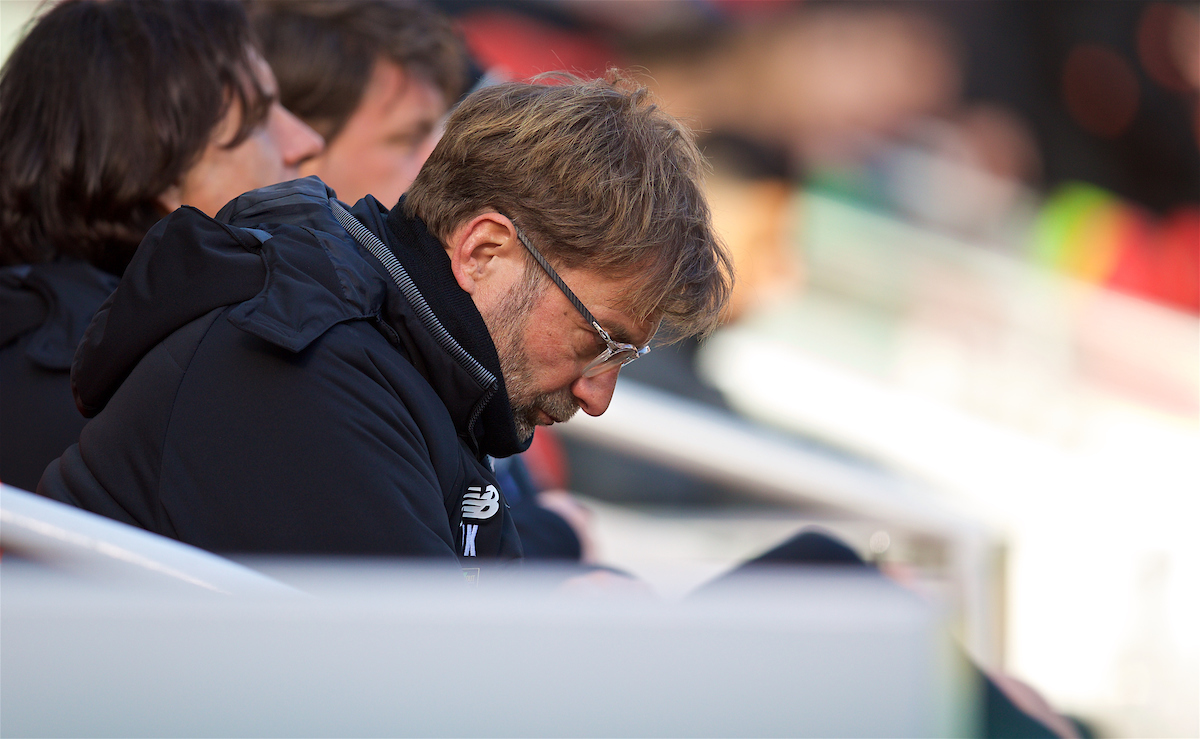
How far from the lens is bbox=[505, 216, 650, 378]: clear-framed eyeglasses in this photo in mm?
1458

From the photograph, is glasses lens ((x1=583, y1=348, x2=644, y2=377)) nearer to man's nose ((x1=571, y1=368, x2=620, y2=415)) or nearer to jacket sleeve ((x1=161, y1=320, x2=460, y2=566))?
man's nose ((x1=571, y1=368, x2=620, y2=415))

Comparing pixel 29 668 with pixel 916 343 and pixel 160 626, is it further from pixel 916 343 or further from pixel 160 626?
pixel 916 343

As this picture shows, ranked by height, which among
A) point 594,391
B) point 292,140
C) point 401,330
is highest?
point 292,140

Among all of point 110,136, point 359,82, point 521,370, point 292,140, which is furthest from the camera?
point 359,82

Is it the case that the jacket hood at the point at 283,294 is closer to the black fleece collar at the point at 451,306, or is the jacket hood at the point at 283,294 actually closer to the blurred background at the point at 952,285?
the black fleece collar at the point at 451,306

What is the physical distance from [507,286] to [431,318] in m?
0.13

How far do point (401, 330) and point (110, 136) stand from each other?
28.8 inches

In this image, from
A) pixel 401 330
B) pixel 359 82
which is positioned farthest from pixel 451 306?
pixel 359 82

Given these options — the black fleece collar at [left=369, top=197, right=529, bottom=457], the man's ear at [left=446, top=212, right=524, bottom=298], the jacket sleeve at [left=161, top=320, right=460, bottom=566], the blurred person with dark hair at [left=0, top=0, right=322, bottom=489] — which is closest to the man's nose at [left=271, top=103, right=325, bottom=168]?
the blurred person with dark hair at [left=0, top=0, right=322, bottom=489]

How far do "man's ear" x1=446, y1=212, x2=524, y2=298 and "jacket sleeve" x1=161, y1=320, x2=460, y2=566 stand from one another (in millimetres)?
248

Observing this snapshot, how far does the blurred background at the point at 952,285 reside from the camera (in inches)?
103

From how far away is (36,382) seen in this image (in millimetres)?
1585

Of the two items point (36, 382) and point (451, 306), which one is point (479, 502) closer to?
point (451, 306)

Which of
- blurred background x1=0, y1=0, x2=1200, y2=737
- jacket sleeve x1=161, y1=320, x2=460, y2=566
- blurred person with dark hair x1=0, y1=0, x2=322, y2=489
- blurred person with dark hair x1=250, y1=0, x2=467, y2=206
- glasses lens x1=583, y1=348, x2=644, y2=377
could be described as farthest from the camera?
blurred background x1=0, y1=0, x2=1200, y2=737
